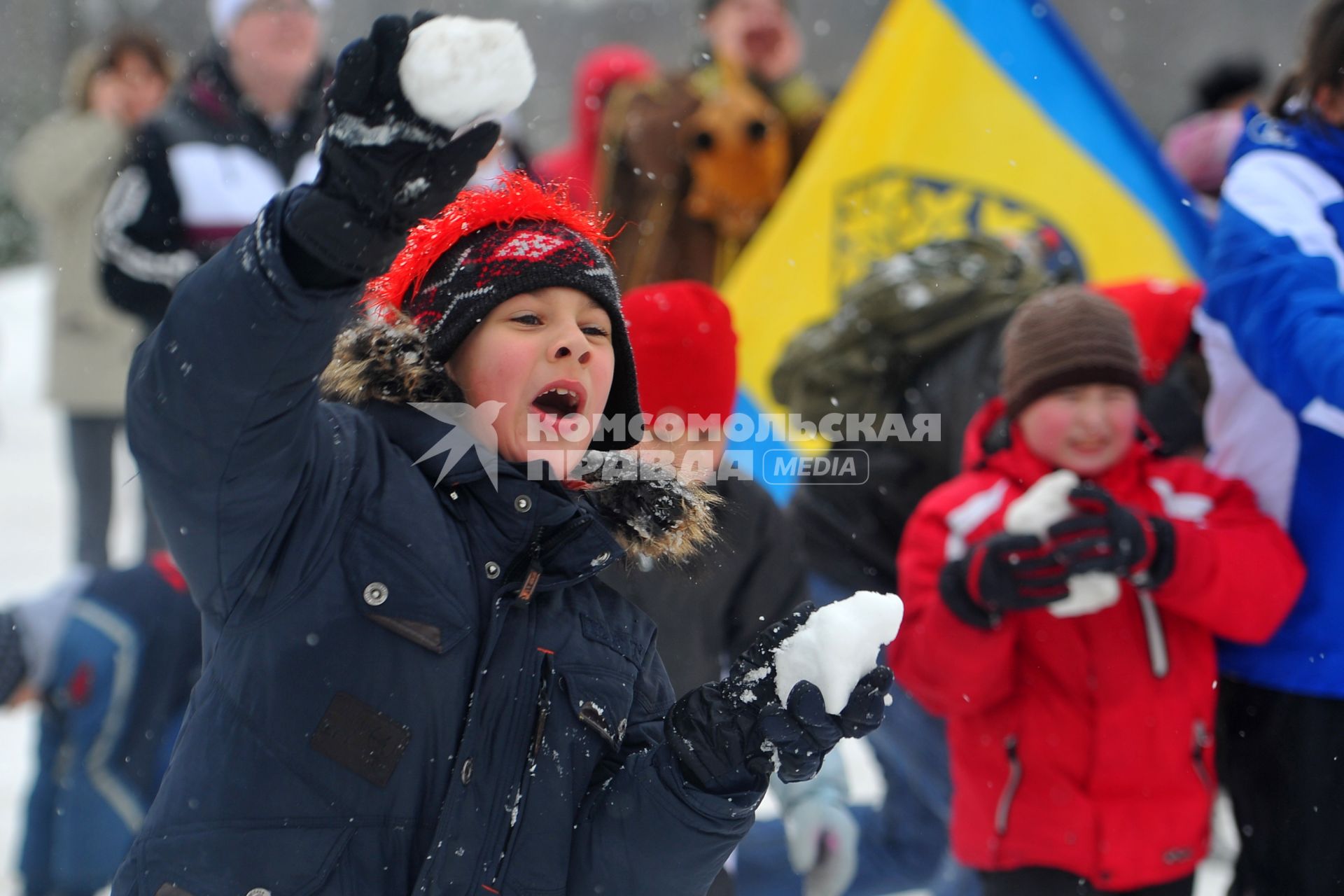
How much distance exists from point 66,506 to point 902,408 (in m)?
5.87

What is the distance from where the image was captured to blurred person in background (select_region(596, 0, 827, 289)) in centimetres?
480

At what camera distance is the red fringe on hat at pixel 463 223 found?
1.73 m

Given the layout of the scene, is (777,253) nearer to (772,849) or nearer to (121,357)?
(772,849)

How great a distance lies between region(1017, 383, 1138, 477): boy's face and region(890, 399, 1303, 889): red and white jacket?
3cm

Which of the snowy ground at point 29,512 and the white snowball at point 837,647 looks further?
the snowy ground at point 29,512

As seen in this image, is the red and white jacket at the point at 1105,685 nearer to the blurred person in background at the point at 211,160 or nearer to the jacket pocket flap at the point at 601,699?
the jacket pocket flap at the point at 601,699

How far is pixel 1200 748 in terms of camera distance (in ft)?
8.08

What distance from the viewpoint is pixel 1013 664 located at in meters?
2.52

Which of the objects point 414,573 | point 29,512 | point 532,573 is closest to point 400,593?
point 414,573

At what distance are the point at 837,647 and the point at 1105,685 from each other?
116 centimetres

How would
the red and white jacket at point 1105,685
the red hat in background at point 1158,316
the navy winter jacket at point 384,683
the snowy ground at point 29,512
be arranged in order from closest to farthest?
the navy winter jacket at point 384,683 → the red and white jacket at point 1105,685 → the red hat in background at point 1158,316 → the snowy ground at point 29,512

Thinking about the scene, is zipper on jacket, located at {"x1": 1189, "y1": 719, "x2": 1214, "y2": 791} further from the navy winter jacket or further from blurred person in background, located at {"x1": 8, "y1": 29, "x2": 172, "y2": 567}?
blurred person in background, located at {"x1": 8, "y1": 29, "x2": 172, "y2": 567}

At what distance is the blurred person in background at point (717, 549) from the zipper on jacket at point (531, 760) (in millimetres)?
537

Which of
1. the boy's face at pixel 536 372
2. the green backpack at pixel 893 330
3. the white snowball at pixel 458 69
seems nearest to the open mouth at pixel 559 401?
the boy's face at pixel 536 372
